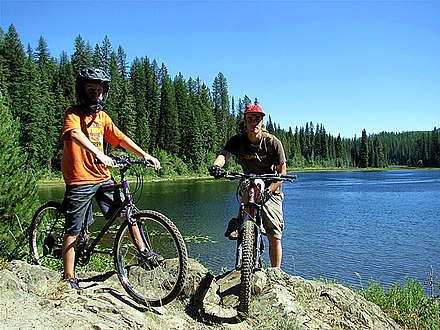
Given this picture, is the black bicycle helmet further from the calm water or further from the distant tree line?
the distant tree line

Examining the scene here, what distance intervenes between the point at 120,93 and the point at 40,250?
215 ft

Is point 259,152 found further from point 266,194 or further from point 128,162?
point 128,162

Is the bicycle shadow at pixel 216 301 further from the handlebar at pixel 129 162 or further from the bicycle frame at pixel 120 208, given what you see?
the handlebar at pixel 129 162

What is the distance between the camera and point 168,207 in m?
29.2

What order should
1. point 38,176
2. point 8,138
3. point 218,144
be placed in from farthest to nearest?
point 218,144 < point 38,176 < point 8,138

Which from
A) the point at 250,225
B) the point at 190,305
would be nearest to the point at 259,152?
the point at 250,225

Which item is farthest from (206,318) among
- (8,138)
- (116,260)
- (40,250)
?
(8,138)

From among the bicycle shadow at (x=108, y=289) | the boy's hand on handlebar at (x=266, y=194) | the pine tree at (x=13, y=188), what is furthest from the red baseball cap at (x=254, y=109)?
the pine tree at (x=13, y=188)

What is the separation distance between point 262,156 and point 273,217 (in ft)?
2.61

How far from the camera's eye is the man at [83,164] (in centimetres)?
435

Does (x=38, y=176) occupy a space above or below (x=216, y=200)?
above

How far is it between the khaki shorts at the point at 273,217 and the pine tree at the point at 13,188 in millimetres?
5266

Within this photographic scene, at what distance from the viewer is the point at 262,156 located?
5.31 m

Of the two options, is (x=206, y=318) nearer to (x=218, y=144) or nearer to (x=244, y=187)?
(x=244, y=187)
